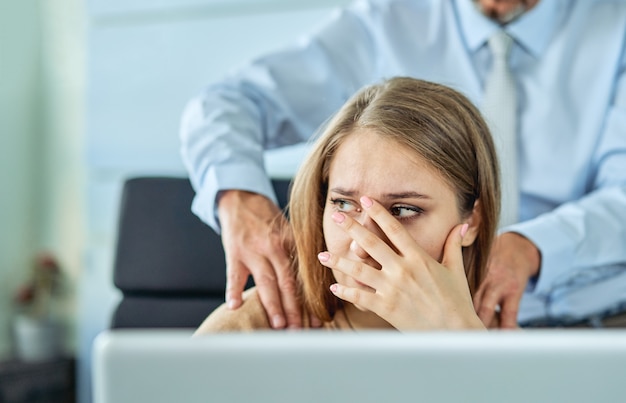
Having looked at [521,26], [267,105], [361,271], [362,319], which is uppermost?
[521,26]

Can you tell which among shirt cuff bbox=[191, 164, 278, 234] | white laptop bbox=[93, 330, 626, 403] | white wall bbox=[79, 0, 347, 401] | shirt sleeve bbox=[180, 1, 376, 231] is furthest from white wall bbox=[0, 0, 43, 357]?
white laptop bbox=[93, 330, 626, 403]

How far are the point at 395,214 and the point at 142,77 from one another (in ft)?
5.54

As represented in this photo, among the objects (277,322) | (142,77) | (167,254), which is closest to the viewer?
(277,322)

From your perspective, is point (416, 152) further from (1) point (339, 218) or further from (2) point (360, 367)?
(2) point (360, 367)

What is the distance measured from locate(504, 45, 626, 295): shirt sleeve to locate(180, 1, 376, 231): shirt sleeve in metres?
0.40

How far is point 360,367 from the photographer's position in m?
0.38

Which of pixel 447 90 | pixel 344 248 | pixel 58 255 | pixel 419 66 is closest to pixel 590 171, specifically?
pixel 419 66

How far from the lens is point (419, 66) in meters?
1.35

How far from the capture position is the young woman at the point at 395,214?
729 mm

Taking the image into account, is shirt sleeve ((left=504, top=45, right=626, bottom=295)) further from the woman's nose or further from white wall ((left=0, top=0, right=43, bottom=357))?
white wall ((left=0, top=0, right=43, bottom=357))

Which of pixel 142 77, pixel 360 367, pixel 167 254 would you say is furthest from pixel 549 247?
pixel 142 77

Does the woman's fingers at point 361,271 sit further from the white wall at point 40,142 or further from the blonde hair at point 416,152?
the white wall at point 40,142

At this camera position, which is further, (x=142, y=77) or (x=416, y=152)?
(x=142, y=77)

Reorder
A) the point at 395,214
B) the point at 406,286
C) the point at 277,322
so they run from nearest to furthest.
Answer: the point at 406,286
the point at 395,214
the point at 277,322
